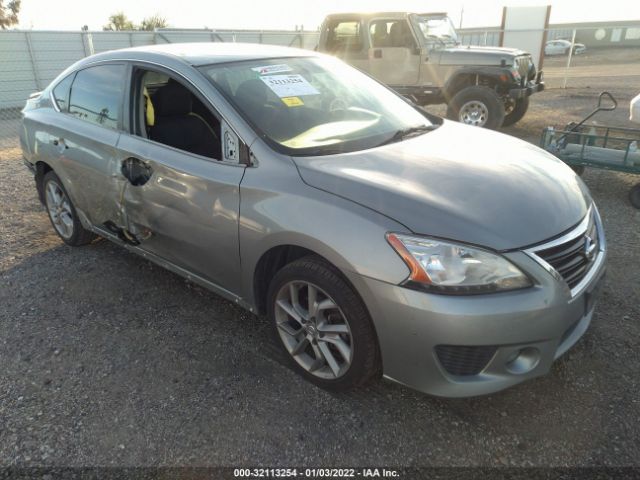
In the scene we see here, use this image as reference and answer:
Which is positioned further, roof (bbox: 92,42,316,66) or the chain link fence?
the chain link fence

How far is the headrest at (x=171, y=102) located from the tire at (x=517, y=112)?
297 inches

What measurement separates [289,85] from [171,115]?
0.91m

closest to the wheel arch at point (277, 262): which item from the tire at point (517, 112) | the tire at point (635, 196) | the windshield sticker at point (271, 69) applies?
the windshield sticker at point (271, 69)

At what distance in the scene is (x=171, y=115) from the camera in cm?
346

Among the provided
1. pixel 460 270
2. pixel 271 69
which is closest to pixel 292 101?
pixel 271 69

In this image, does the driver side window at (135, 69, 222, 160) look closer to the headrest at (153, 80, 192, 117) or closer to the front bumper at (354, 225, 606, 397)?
the headrest at (153, 80, 192, 117)

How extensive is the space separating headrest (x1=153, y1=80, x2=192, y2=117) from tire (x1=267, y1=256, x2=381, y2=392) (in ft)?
5.22

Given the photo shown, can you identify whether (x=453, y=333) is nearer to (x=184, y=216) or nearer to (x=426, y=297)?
(x=426, y=297)

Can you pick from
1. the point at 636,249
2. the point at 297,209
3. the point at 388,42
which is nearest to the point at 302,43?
the point at 388,42

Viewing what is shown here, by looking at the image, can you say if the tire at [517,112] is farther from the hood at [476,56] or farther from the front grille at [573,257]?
the front grille at [573,257]

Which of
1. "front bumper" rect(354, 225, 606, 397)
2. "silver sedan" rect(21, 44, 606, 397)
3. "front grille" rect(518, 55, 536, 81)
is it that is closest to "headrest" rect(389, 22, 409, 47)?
"front grille" rect(518, 55, 536, 81)

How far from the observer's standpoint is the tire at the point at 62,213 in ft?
13.8

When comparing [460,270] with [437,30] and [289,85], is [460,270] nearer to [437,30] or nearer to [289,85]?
[289,85]

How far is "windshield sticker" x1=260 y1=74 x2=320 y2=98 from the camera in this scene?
3.04 metres
